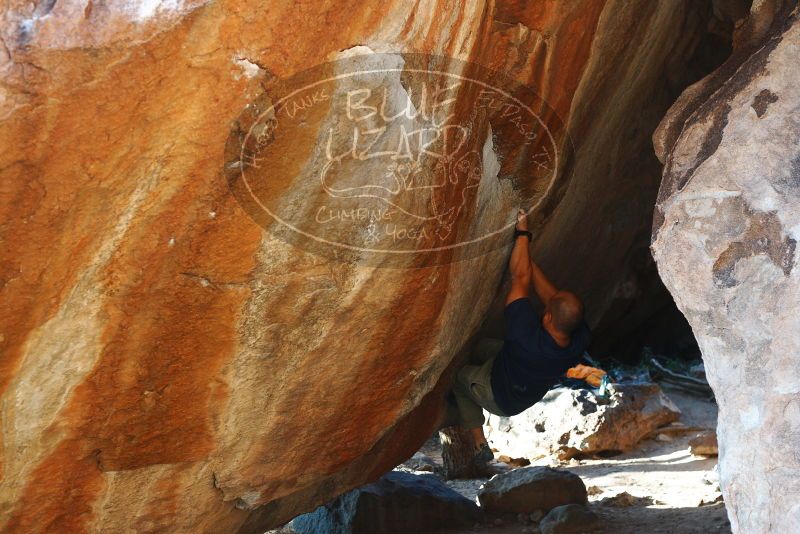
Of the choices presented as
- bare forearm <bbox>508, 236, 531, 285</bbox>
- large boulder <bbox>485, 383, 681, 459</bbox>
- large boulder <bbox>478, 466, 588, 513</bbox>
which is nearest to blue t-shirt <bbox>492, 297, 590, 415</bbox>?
bare forearm <bbox>508, 236, 531, 285</bbox>

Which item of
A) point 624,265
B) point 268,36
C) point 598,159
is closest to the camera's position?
point 268,36

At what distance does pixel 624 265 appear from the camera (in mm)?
7039

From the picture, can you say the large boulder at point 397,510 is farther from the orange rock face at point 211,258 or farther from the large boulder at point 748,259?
the large boulder at point 748,259

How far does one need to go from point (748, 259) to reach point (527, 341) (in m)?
1.73

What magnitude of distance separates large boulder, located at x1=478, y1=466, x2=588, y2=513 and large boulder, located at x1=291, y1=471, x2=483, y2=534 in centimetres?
14

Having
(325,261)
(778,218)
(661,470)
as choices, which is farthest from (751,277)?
(661,470)

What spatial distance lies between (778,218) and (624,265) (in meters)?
4.74

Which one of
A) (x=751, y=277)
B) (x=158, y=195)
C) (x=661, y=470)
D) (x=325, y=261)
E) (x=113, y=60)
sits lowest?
(x=661, y=470)

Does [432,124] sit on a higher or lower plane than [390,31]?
lower

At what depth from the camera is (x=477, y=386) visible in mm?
4465

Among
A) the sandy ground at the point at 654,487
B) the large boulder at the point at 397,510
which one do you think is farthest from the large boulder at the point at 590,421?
the large boulder at the point at 397,510

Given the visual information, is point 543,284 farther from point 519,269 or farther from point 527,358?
point 527,358

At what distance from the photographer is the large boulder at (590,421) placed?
254 inches

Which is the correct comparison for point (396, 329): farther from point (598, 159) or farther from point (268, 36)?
point (598, 159)
